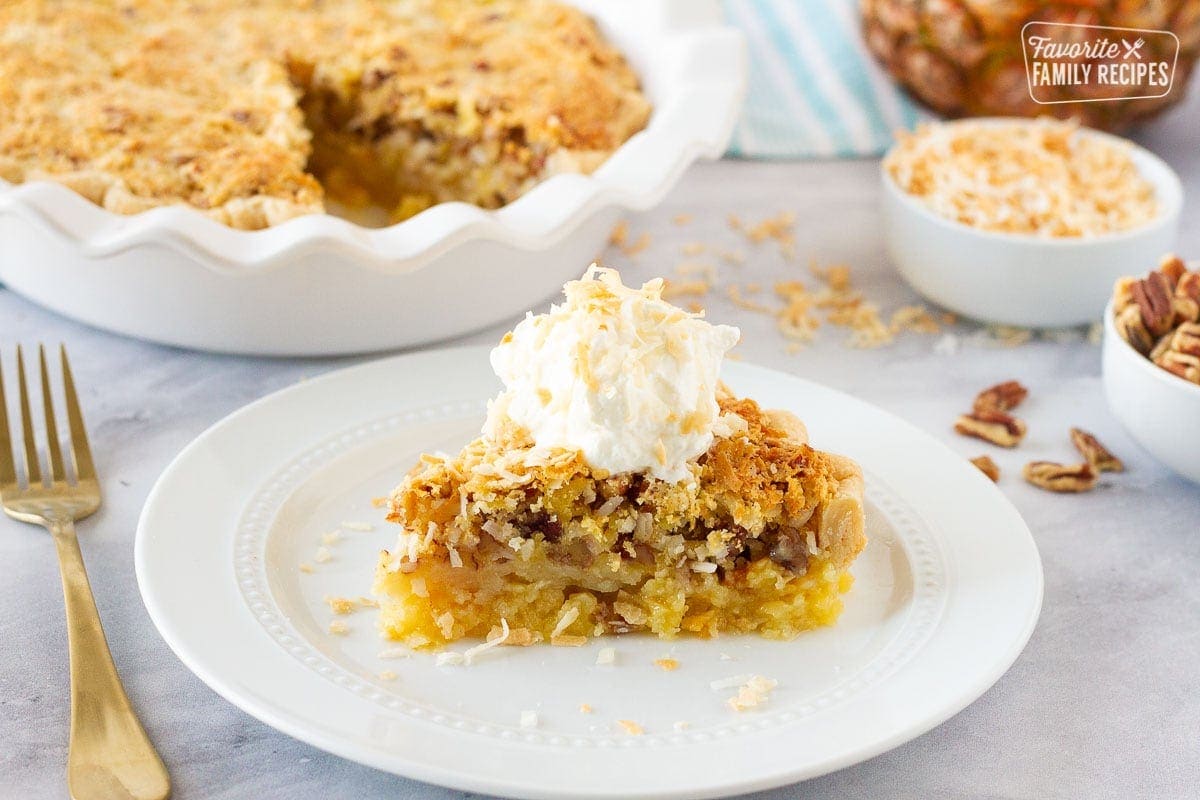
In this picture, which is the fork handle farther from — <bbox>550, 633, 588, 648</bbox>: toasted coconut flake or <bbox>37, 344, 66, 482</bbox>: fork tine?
<bbox>550, 633, 588, 648</bbox>: toasted coconut flake

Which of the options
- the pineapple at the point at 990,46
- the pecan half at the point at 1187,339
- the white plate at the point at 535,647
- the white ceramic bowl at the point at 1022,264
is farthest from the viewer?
the pineapple at the point at 990,46

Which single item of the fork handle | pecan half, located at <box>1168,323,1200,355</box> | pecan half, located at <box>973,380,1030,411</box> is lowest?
pecan half, located at <box>973,380,1030,411</box>

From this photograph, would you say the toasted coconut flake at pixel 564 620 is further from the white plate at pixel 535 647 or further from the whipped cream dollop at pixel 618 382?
the whipped cream dollop at pixel 618 382

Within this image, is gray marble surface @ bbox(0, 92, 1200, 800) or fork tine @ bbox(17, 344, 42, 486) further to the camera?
fork tine @ bbox(17, 344, 42, 486)

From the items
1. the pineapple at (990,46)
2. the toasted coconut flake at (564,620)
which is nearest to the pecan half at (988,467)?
the toasted coconut flake at (564,620)

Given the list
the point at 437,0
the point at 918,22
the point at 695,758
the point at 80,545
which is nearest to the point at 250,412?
the point at 80,545

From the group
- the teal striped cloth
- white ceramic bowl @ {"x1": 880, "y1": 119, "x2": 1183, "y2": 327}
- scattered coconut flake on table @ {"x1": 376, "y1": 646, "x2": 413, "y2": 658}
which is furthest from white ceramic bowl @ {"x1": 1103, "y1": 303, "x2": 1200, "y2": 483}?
the teal striped cloth
